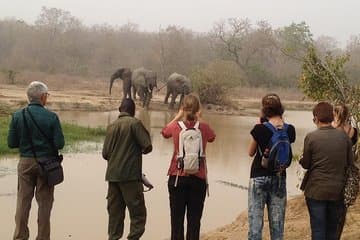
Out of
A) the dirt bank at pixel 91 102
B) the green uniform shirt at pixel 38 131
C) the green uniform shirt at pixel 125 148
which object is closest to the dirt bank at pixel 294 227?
the green uniform shirt at pixel 125 148

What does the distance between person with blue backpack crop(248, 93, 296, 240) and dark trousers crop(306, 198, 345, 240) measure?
296mm

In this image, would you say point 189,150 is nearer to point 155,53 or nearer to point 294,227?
point 294,227

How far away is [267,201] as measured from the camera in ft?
17.7

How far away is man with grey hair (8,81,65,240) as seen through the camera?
584 cm

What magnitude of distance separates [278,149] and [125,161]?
1589 millimetres

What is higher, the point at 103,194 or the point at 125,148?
the point at 125,148

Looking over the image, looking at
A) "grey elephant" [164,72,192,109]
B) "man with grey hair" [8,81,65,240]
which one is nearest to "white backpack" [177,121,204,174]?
"man with grey hair" [8,81,65,240]

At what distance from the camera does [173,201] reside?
225 inches

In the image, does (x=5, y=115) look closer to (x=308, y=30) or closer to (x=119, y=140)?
(x=119, y=140)

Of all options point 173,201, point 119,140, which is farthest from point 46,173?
point 173,201

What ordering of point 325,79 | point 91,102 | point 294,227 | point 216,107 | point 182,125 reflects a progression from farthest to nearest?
point 216,107
point 91,102
point 325,79
point 294,227
point 182,125

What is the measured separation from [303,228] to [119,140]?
2672 millimetres

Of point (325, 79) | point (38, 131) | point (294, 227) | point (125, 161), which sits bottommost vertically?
point (294, 227)

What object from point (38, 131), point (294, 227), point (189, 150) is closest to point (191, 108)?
point (189, 150)
